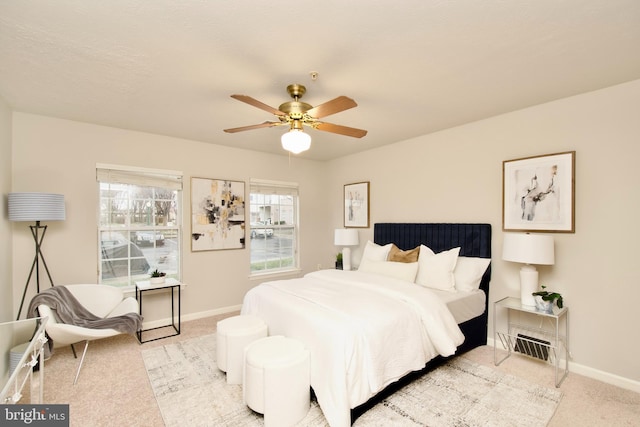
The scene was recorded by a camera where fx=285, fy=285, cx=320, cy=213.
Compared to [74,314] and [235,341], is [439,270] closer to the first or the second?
[235,341]

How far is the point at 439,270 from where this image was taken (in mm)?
3262

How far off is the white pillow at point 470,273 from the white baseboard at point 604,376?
1.02 metres

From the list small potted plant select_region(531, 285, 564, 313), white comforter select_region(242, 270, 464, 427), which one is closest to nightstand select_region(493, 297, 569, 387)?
small potted plant select_region(531, 285, 564, 313)

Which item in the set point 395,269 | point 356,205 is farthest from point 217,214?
point 395,269

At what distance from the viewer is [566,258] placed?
2777 millimetres

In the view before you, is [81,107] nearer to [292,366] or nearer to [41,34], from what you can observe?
[41,34]

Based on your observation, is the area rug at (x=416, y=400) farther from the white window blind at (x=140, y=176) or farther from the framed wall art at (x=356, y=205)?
the framed wall art at (x=356, y=205)

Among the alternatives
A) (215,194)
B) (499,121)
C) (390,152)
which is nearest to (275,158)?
(215,194)

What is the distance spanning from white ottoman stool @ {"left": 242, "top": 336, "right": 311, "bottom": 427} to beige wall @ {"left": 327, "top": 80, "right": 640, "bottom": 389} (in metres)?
2.48

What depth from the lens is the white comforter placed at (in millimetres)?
1940

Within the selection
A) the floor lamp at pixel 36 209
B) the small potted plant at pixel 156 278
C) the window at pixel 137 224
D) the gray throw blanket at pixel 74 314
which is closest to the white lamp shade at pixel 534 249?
the gray throw blanket at pixel 74 314

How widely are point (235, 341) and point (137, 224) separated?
2.38 meters

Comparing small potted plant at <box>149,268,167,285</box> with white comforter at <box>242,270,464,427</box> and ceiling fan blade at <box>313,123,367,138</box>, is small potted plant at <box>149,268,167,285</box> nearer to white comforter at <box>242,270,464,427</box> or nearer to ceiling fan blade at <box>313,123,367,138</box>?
white comforter at <box>242,270,464,427</box>

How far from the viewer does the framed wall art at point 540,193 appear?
2758 mm
